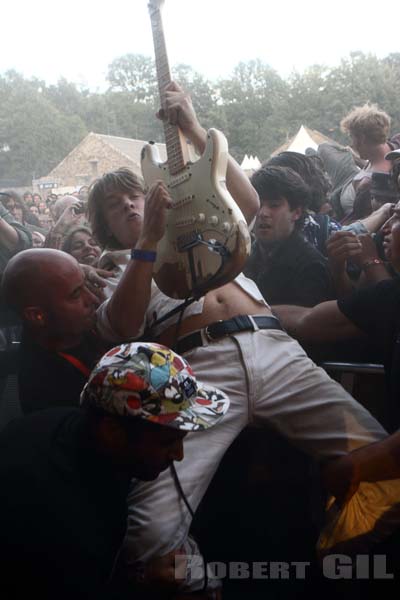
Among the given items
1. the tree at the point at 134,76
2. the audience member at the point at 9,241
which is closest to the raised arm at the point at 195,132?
the audience member at the point at 9,241

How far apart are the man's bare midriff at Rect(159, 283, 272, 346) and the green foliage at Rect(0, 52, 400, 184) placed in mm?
2425

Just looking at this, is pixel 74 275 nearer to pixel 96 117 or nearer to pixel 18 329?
pixel 18 329

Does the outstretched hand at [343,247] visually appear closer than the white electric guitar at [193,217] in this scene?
No

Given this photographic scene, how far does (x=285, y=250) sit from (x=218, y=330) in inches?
33.8

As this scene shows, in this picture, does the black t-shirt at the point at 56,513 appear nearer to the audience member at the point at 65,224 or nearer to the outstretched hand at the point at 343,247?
the outstretched hand at the point at 343,247

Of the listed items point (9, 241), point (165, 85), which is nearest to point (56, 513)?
point (165, 85)

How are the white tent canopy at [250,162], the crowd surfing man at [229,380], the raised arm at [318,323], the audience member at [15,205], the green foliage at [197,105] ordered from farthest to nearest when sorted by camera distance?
the white tent canopy at [250,162] → the green foliage at [197,105] → the audience member at [15,205] → the raised arm at [318,323] → the crowd surfing man at [229,380]

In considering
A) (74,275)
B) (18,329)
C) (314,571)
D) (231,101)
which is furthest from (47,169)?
(314,571)

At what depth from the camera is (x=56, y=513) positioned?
3.98 feet

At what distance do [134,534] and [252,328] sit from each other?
2.52 feet

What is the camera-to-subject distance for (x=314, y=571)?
2072mm

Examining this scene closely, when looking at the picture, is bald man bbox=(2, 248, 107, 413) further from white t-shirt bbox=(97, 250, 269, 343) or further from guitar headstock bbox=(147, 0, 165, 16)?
guitar headstock bbox=(147, 0, 165, 16)

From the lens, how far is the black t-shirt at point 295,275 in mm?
2518

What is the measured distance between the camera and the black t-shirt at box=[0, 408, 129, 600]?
1.15 metres
